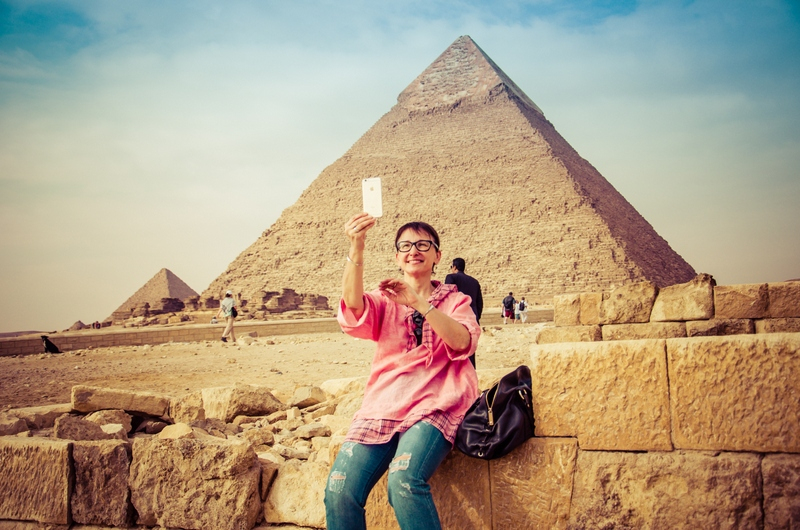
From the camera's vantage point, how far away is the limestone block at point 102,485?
2.39 m

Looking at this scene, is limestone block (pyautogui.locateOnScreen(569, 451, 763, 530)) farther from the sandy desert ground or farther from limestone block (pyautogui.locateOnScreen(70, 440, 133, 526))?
the sandy desert ground

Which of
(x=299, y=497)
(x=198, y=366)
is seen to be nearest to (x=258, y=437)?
(x=299, y=497)

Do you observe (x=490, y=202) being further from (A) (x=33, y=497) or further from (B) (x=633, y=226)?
(A) (x=33, y=497)

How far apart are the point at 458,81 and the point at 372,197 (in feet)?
322

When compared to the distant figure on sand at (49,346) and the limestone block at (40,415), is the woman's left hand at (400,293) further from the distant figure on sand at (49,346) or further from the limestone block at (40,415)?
the distant figure on sand at (49,346)

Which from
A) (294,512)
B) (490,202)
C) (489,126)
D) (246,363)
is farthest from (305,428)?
(489,126)

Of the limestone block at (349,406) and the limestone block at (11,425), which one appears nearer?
the limestone block at (11,425)

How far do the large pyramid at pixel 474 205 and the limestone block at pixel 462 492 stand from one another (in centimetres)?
6551

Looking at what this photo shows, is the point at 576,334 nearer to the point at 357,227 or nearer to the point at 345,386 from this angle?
the point at 345,386

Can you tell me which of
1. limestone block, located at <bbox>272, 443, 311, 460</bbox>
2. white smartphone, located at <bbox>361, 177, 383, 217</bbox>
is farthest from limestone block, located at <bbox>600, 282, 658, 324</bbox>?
white smartphone, located at <bbox>361, 177, 383, 217</bbox>

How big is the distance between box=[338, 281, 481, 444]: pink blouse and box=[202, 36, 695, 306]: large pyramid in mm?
65392

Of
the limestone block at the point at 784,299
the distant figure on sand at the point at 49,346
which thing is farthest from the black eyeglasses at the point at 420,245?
the distant figure on sand at the point at 49,346

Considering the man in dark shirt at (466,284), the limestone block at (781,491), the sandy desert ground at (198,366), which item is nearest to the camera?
the limestone block at (781,491)

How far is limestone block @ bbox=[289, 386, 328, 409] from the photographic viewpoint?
477 cm
